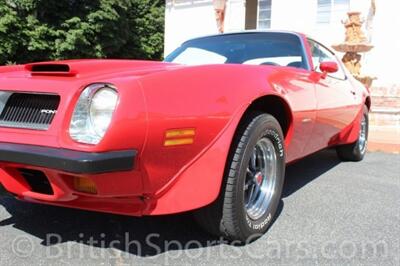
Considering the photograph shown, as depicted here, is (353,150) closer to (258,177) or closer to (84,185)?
(258,177)

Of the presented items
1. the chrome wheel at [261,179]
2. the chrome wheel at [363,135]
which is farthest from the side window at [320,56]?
the chrome wheel at [261,179]

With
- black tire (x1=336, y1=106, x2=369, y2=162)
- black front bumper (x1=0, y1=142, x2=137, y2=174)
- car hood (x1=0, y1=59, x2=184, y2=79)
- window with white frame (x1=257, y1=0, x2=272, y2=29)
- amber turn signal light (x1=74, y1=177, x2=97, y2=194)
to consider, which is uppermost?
window with white frame (x1=257, y1=0, x2=272, y2=29)

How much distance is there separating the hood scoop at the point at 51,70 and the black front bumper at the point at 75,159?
394mm

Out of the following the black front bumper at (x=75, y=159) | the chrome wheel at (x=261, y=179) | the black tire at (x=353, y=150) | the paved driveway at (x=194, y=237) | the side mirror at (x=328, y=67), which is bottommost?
the black tire at (x=353, y=150)

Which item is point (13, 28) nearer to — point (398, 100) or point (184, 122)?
point (398, 100)

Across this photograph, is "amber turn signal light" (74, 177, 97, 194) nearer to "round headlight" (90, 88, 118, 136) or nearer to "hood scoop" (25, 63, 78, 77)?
"round headlight" (90, 88, 118, 136)

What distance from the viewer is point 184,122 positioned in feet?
6.79

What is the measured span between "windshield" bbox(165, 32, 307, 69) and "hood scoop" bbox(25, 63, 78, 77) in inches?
59.6

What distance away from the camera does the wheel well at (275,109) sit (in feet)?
8.52

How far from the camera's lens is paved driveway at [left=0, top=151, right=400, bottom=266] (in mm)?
2273

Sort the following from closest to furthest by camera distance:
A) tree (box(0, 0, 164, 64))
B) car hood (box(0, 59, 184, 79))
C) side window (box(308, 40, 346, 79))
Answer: car hood (box(0, 59, 184, 79)) → side window (box(308, 40, 346, 79)) → tree (box(0, 0, 164, 64))

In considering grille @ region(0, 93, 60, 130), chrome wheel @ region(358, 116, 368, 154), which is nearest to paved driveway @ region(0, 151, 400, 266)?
grille @ region(0, 93, 60, 130)

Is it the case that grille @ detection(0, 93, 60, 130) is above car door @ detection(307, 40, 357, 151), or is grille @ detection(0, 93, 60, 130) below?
above

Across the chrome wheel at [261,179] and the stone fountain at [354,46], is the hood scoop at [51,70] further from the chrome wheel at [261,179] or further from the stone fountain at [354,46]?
the stone fountain at [354,46]
